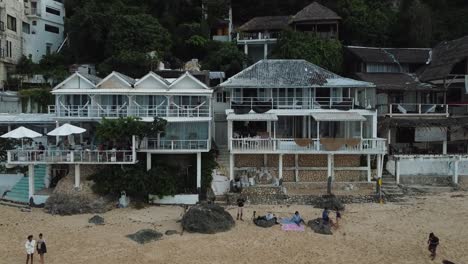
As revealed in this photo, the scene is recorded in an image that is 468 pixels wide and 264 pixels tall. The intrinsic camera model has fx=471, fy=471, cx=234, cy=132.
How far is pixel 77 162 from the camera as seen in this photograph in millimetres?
25828

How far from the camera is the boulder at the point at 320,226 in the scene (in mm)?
21859

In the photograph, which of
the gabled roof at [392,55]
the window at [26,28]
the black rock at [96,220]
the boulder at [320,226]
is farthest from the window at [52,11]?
the boulder at [320,226]

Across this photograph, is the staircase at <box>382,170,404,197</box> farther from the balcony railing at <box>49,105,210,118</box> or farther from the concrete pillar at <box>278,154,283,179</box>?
the balcony railing at <box>49,105,210,118</box>

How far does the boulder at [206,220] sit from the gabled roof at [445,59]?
921 inches

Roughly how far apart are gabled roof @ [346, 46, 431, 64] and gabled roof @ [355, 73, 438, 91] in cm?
127

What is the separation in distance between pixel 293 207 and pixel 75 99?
49.0 feet

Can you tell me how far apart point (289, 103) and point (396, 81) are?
11388 mm

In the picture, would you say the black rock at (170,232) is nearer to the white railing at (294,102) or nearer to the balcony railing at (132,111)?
the balcony railing at (132,111)

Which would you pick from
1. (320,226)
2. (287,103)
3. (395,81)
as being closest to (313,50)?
(395,81)

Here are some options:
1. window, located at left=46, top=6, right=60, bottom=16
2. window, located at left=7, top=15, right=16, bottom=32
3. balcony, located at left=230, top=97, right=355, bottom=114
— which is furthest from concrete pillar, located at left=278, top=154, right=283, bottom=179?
window, located at left=46, top=6, right=60, bottom=16

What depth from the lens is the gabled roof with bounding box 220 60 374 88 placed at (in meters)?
30.4

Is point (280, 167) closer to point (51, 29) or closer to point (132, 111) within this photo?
point (132, 111)

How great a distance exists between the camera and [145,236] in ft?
68.4

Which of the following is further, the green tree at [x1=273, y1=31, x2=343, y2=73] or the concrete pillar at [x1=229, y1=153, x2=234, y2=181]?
the green tree at [x1=273, y1=31, x2=343, y2=73]
